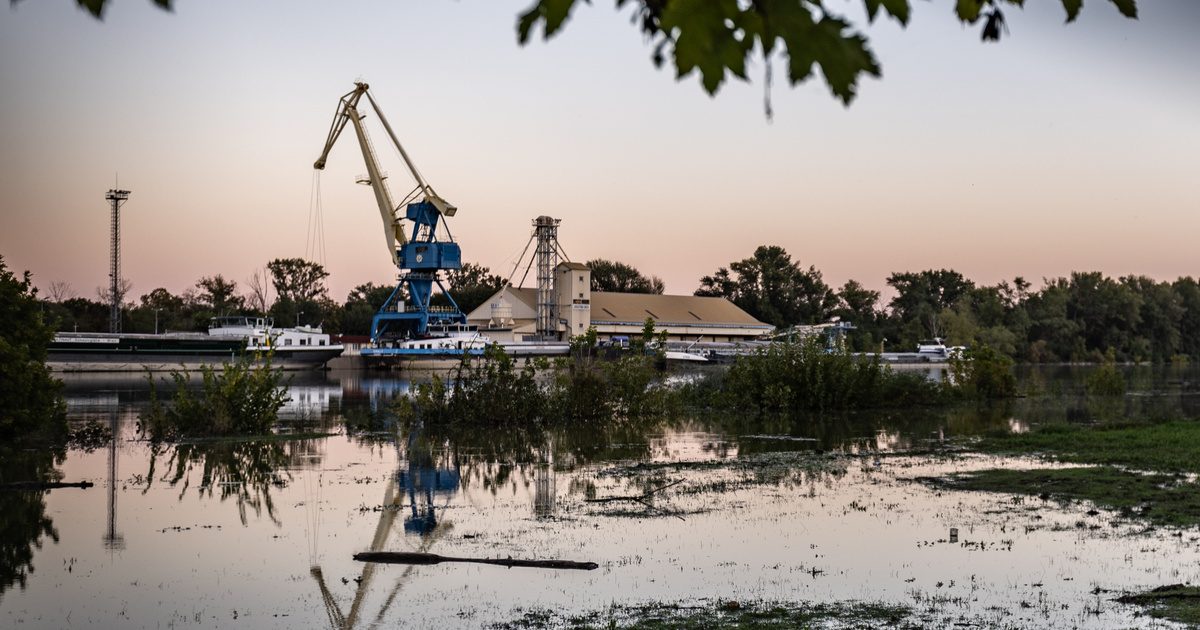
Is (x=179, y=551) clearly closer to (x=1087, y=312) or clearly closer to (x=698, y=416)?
(x=698, y=416)

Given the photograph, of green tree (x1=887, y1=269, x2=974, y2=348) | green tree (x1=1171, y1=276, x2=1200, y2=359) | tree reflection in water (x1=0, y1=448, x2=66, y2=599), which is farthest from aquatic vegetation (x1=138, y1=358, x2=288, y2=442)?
green tree (x1=1171, y1=276, x2=1200, y2=359)

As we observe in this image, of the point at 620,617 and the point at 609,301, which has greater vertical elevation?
the point at 609,301

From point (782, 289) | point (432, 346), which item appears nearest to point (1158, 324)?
point (782, 289)

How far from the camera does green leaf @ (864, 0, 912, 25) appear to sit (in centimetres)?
196

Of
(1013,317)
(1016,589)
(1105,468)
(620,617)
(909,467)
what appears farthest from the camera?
(1013,317)

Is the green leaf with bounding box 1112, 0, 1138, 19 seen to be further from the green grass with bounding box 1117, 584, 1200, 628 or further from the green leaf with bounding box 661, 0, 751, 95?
the green grass with bounding box 1117, 584, 1200, 628

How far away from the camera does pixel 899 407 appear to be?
29.8 metres

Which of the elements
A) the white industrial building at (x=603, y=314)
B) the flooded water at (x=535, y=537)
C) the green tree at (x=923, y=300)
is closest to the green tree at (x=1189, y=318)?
the green tree at (x=923, y=300)

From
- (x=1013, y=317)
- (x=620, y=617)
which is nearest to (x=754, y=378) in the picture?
(x=620, y=617)

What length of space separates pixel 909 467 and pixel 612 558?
7.63 metres

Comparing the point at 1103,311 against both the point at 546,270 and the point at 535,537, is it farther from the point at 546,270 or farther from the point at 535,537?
the point at 535,537

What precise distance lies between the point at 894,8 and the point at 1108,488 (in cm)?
1254

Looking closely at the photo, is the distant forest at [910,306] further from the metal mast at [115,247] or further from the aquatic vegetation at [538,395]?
the aquatic vegetation at [538,395]

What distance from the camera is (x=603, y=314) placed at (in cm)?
8094
